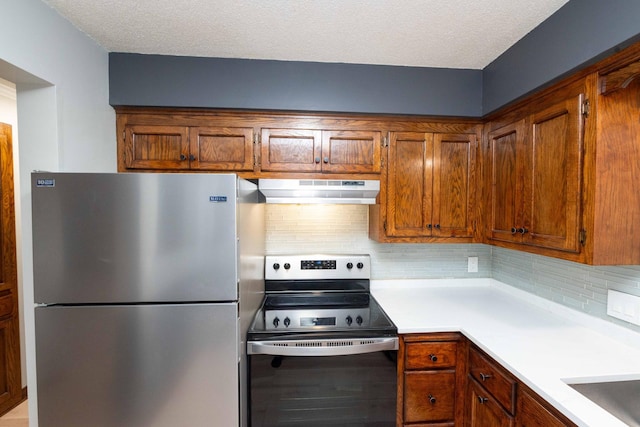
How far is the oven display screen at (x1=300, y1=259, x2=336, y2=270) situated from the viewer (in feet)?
7.07

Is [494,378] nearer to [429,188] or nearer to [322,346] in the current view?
[322,346]

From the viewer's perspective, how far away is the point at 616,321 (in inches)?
55.9

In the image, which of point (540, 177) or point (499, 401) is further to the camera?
point (540, 177)

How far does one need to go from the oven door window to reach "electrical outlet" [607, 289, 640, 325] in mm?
1050

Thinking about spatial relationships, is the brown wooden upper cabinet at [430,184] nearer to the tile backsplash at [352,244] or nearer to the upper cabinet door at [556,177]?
the tile backsplash at [352,244]

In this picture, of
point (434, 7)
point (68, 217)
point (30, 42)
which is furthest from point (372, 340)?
point (30, 42)

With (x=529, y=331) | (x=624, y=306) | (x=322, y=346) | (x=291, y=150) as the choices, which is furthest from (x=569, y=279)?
(x=291, y=150)

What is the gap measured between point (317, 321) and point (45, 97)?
1784 millimetres

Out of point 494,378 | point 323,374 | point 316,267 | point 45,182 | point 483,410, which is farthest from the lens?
point 316,267

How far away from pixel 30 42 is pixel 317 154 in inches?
55.6

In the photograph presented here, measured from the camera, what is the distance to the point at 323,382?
155cm

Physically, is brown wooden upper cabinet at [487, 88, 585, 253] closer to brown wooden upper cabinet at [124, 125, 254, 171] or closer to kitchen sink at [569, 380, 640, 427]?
kitchen sink at [569, 380, 640, 427]

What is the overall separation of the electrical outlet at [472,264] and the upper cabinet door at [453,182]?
433 millimetres

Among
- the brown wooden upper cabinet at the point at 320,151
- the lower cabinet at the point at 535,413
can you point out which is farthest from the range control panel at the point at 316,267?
the lower cabinet at the point at 535,413
